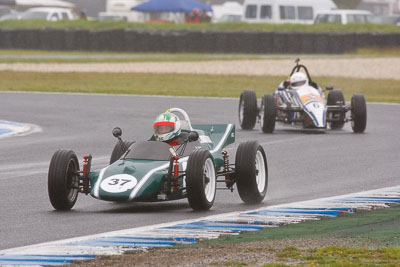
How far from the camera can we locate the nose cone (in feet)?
64.5

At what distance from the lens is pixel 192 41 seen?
1932 inches

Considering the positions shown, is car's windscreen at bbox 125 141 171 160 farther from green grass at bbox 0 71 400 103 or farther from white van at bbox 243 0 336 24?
white van at bbox 243 0 336 24

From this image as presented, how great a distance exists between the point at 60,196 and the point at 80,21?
136ft

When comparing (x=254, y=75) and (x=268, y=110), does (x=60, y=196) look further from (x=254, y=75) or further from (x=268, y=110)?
(x=254, y=75)

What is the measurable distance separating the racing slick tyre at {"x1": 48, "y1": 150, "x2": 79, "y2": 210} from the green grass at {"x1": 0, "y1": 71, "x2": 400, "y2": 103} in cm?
2028

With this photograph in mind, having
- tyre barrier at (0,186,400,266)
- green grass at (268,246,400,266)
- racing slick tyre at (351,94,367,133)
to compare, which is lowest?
racing slick tyre at (351,94,367,133)

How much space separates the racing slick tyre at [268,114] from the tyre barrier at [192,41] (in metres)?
28.3

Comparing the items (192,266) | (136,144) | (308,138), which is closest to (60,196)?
(136,144)

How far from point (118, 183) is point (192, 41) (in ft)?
129

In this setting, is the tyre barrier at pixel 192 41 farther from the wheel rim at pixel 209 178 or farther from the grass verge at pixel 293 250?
the grass verge at pixel 293 250

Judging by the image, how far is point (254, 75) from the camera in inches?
1567

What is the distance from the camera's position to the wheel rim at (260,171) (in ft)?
36.9

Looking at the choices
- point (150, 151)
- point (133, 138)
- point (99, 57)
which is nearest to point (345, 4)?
point (99, 57)

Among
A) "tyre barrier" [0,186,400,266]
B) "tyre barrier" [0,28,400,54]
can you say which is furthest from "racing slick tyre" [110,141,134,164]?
"tyre barrier" [0,28,400,54]
